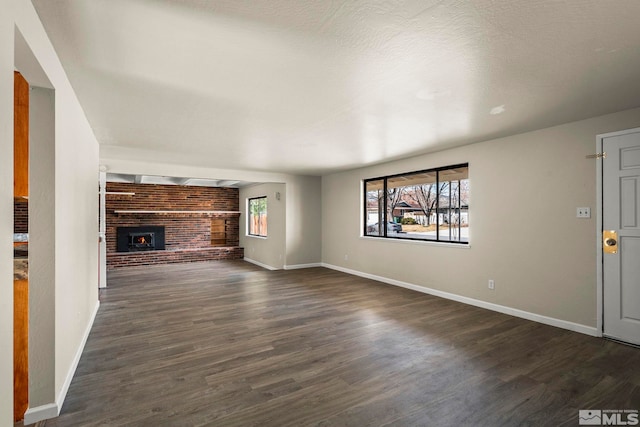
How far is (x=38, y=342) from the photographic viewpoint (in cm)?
193

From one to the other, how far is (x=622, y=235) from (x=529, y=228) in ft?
2.68

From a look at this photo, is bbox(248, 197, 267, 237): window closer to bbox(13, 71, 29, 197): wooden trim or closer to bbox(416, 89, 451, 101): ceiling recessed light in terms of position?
bbox(416, 89, 451, 101): ceiling recessed light

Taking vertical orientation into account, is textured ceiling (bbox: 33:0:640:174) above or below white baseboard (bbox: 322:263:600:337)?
above

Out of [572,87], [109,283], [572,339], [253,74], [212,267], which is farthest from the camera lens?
[212,267]

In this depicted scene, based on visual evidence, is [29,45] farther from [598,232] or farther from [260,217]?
[260,217]

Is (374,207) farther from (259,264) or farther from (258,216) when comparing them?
(258,216)

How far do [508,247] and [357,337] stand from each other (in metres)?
2.25

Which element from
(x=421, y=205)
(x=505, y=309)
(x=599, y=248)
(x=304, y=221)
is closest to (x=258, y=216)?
(x=304, y=221)

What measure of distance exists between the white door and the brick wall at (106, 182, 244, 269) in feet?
27.0

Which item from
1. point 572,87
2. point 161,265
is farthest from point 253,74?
point 161,265

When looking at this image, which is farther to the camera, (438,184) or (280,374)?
(438,184)

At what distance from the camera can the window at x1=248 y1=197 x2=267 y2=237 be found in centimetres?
855

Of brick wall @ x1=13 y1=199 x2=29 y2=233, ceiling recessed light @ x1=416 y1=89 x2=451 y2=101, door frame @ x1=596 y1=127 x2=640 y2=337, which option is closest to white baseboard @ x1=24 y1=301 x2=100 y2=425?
brick wall @ x1=13 y1=199 x2=29 y2=233
